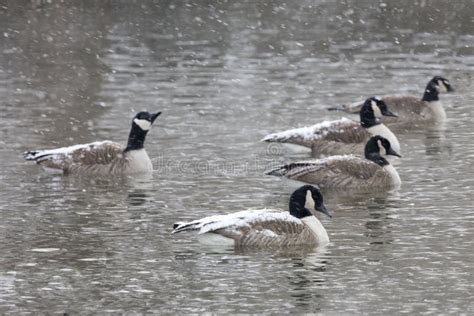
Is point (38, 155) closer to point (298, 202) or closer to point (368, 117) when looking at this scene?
point (368, 117)

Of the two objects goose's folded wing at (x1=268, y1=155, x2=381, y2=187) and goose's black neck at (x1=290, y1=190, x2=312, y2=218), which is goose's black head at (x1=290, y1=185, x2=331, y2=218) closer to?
goose's black neck at (x1=290, y1=190, x2=312, y2=218)

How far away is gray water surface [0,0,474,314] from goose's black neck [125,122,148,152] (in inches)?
25.6

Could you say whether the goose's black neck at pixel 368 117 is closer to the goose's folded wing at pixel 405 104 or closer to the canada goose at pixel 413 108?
the canada goose at pixel 413 108

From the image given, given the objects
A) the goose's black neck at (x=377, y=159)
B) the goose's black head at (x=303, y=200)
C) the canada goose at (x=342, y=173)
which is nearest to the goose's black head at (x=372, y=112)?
the goose's black neck at (x=377, y=159)

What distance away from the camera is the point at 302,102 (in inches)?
1131

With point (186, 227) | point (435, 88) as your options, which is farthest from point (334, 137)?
point (186, 227)

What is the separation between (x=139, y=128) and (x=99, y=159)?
84 centimetres

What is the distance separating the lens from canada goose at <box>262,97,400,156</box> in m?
23.5

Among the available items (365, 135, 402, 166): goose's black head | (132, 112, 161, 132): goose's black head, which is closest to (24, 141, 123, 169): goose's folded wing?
(132, 112, 161, 132): goose's black head

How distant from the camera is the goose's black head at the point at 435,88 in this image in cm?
2783

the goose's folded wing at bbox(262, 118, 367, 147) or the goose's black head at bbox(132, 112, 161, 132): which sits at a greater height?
the goose's black head at bbox(132, 112, 161, 132)

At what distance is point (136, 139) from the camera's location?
2222 cm

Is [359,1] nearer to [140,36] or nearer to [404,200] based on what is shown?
[140,36]

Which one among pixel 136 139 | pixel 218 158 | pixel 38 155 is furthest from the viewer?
pixel 218 158
